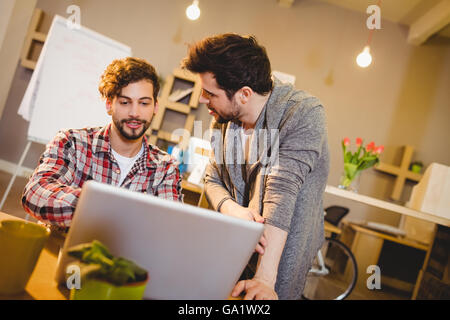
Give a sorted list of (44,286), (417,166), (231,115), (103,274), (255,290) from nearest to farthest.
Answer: (103,274)
(44,286)
(255,290)
(231,115)
(417,166)

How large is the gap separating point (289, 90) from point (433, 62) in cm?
410

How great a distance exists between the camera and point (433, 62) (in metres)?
4.46

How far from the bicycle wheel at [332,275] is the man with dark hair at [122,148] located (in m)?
2.18

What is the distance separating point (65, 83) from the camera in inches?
106

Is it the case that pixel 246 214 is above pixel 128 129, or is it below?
below

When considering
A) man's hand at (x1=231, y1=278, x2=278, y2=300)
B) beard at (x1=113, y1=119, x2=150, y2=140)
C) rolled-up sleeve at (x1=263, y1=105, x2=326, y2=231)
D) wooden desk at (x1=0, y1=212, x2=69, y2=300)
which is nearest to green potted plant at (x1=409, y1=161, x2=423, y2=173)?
rolled-up sleeve at (x1=263, y1=105, x2=326, y2=231)

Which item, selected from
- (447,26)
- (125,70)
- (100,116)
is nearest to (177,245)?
(125,70)

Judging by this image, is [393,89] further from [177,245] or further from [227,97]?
[177,245]

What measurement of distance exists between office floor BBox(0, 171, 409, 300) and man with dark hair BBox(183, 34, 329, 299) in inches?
97.3

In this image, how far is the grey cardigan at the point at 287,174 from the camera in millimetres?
1054

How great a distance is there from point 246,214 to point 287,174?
0.17 meters

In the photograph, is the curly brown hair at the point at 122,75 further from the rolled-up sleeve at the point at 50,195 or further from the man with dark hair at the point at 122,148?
the rolled-up sleeve at the point at 50,195

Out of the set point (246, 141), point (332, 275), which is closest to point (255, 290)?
point (246, 141)

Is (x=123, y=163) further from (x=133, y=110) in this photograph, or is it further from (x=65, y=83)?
(x=65, y=83)
